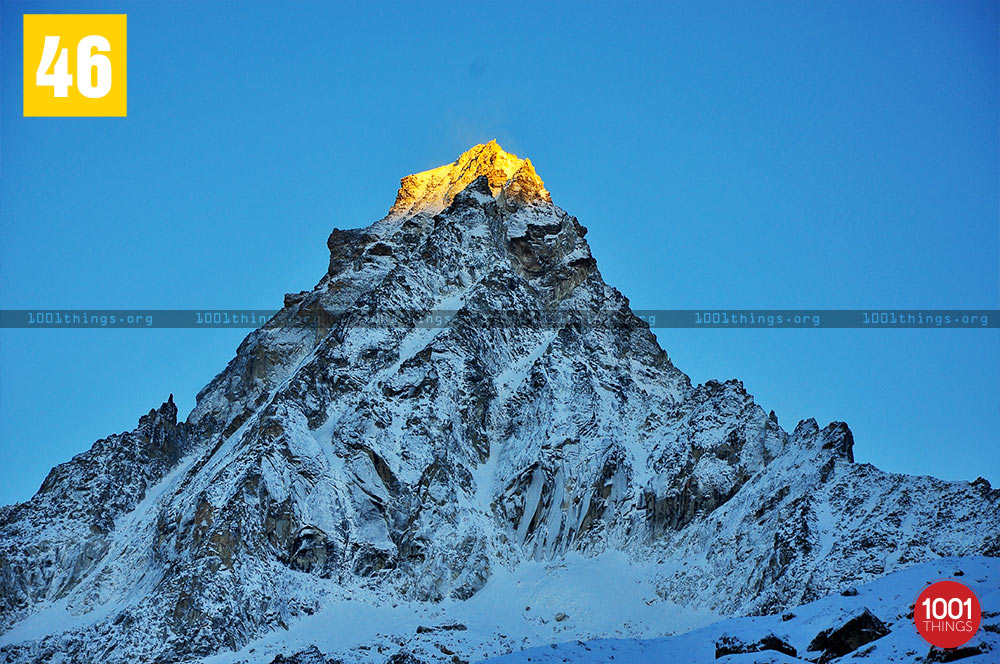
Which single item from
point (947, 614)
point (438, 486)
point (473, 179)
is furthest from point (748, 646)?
point (473, 179)

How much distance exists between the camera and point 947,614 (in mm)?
65875

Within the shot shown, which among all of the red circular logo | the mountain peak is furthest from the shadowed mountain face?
the red circular logo

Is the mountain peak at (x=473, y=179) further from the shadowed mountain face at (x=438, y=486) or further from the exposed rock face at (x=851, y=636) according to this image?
the exposed rock face at (x=851, y=636)

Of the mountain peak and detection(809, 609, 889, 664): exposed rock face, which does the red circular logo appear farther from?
the mountain peak

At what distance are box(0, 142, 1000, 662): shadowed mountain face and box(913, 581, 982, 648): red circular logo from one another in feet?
88.1

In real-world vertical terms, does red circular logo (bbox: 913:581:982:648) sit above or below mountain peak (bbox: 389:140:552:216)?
below

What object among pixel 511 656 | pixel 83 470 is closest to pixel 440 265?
Answer: pixel 83 470

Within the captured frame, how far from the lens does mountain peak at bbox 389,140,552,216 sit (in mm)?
174250

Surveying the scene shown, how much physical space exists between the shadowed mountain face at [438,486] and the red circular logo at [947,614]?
26.9 metres

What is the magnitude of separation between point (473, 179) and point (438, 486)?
72643 millimetres

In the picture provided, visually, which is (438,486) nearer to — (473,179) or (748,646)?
(748,646)

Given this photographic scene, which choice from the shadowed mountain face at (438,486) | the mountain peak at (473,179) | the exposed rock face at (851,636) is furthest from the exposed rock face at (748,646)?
the mountain peak at (473,179)

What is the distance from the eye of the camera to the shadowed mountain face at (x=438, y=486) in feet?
347

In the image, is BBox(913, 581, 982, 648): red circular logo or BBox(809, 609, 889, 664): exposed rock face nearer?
BBox(913, 581, 982, 648): red circular logo
